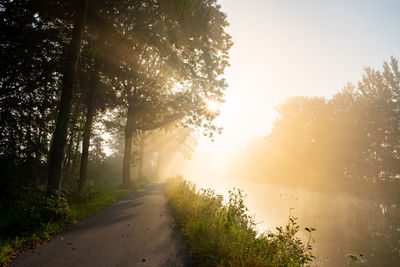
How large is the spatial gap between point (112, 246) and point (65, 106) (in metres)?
5.80

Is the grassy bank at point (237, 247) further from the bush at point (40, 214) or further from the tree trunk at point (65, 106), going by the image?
the tree trunk at point (65, 106)

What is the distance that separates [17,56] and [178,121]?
44.5 ft

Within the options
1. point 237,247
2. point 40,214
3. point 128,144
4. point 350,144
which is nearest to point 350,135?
point 350,144

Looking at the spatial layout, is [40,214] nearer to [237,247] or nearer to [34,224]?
[34,224]

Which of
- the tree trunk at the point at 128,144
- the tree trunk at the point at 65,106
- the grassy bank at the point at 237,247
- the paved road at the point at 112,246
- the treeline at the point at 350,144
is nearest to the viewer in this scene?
the grassy bank at the point at 237,247

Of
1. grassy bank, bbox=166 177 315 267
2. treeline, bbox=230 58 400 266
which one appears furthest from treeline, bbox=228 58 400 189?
grassy bank, bbox=166 177 315 267

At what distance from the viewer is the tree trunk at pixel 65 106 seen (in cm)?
849

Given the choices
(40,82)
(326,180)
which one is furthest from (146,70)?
(326,180)

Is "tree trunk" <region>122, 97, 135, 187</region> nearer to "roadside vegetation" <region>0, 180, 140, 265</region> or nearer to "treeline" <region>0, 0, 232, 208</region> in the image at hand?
"treeline" <region>0, 0, 232, 208</region>

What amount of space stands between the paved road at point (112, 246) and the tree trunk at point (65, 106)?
240cm

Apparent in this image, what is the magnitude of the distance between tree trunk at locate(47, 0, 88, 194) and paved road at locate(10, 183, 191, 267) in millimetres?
2399

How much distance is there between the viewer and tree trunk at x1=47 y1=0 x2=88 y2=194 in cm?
→ 849

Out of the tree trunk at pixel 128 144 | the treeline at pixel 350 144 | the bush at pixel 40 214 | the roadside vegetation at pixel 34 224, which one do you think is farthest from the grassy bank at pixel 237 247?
the treeline at pixel 350 144

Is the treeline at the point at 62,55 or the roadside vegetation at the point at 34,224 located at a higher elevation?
the treeline at the point at 62,55
